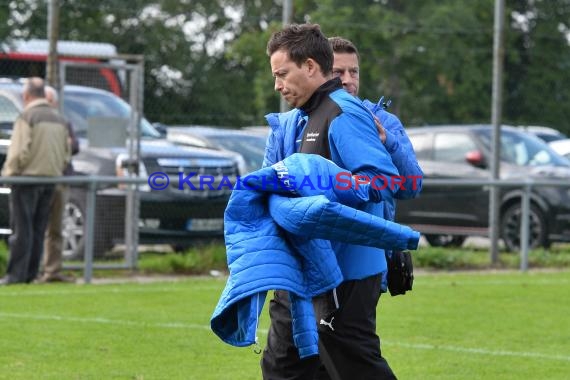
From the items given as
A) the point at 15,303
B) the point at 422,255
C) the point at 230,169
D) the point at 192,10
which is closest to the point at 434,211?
the point at 422,255

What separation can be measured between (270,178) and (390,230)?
1.67 ft

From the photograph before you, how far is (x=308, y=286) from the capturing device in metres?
5.43

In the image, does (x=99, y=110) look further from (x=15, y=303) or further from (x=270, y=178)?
(x=270, y=178)

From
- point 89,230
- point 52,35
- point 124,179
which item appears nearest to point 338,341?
point 89,230

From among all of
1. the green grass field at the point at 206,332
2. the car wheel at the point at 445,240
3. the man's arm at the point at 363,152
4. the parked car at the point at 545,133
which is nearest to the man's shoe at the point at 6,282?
the green grass field at the point at 206,332

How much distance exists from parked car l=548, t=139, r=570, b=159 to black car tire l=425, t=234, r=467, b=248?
2996 mm

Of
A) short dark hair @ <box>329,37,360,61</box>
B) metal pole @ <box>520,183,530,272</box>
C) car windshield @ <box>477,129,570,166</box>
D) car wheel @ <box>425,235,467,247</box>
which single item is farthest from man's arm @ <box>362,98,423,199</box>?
Result: car windshield @ <box>477,129,570,166</box>

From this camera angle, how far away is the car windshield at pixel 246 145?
18.9 metres

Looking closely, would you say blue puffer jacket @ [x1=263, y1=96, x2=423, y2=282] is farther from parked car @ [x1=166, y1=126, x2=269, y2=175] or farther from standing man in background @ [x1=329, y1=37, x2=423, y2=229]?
parked car @ [x1=166, y1=126, x2=269, y2=175]

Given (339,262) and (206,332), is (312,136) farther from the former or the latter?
(206,332)

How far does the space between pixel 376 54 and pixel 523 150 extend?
24.3 ft

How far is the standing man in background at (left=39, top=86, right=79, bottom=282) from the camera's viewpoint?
14.2 meters

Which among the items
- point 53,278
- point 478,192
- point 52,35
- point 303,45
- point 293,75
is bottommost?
point 53,278

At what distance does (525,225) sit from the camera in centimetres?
1644
